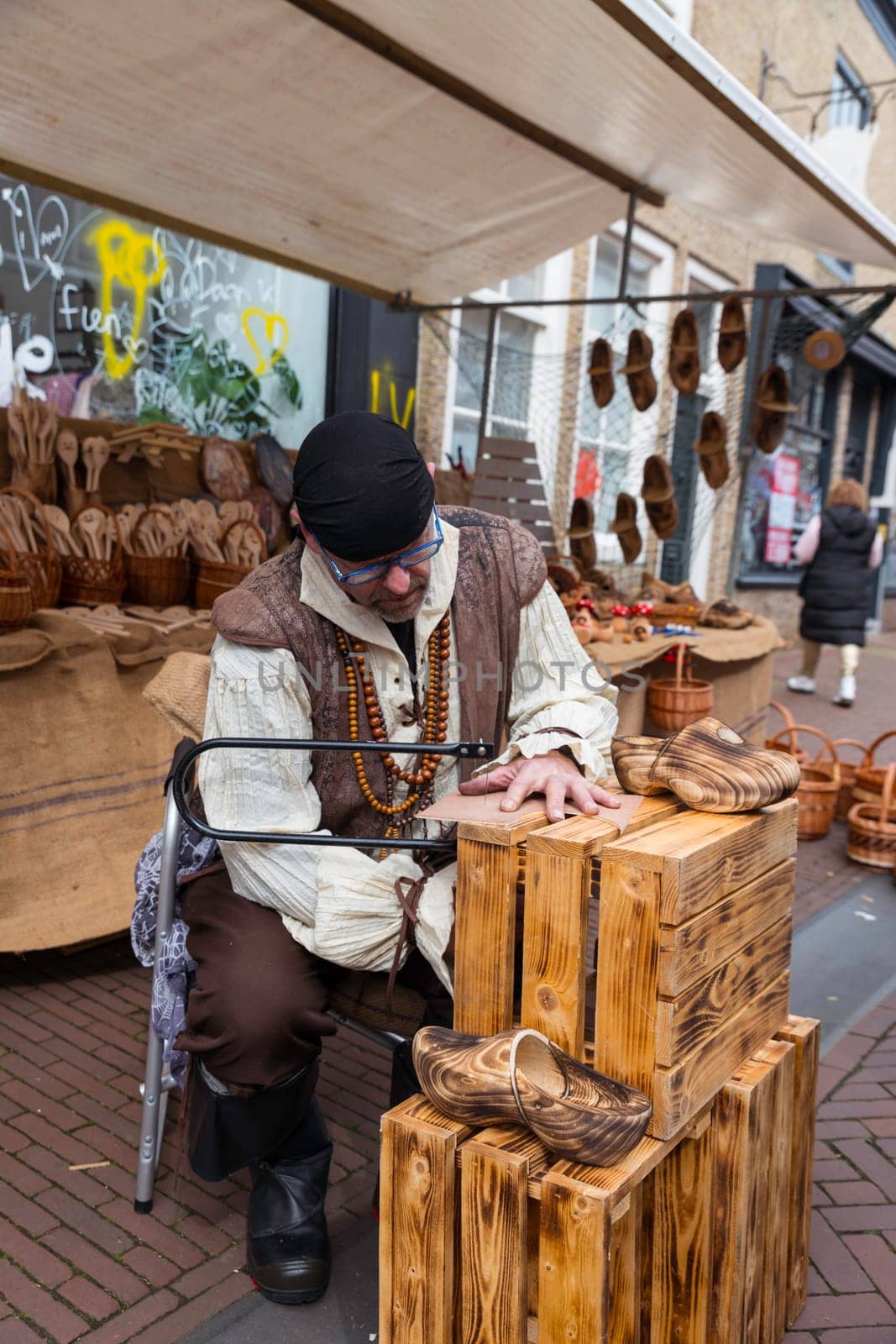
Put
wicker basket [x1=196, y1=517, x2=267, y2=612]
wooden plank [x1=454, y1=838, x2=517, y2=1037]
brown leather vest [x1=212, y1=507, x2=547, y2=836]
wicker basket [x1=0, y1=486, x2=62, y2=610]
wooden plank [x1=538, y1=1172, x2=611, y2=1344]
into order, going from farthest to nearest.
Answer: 1. wicker basket [x1=196, y1=517, x2=267, y2=612]
2. wicker basket [x1=0, y1=486, x2=62, y2=610]
3. brown leather vest [x1=212, y1=507, x2=547, y2=836]
4. wooden plank [x1=454, y1=838, x2=517, y2=1037]
5. wooden plank [x1=538, y1=1172, x2=611, y2=1344]

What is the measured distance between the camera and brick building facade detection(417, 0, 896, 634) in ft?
26.9

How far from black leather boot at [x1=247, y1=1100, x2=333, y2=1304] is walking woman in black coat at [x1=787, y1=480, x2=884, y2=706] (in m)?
7.25

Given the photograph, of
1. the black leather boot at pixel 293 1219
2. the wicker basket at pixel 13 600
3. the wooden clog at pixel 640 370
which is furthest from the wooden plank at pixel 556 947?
the wooden clog at pixel 640 370

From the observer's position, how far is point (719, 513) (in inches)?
471

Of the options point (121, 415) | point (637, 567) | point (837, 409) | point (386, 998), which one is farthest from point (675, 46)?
point (837, 409)

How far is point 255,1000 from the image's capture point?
1717 mm

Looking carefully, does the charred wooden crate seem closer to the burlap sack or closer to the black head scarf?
the black head scarf

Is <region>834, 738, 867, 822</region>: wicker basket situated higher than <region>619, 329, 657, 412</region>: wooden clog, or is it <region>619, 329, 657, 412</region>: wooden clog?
<region>619, 329, 657, 412</region>: wooden clog

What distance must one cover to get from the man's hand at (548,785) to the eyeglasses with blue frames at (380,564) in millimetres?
359

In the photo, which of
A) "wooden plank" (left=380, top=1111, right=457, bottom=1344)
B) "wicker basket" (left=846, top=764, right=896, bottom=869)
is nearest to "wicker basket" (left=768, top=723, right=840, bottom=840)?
"wicker basket" (left=846, top=764, right=896, bottom=869)

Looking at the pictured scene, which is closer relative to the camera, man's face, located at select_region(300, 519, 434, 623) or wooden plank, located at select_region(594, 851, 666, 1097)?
wooden plank, located at select_region(594, 851, 666, 1097)

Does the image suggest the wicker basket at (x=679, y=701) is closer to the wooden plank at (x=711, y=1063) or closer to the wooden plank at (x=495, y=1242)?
the wooden plank at (x=711, y=1063)

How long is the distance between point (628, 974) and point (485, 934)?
0.21m

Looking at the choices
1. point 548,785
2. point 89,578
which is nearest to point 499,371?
point 89,578
